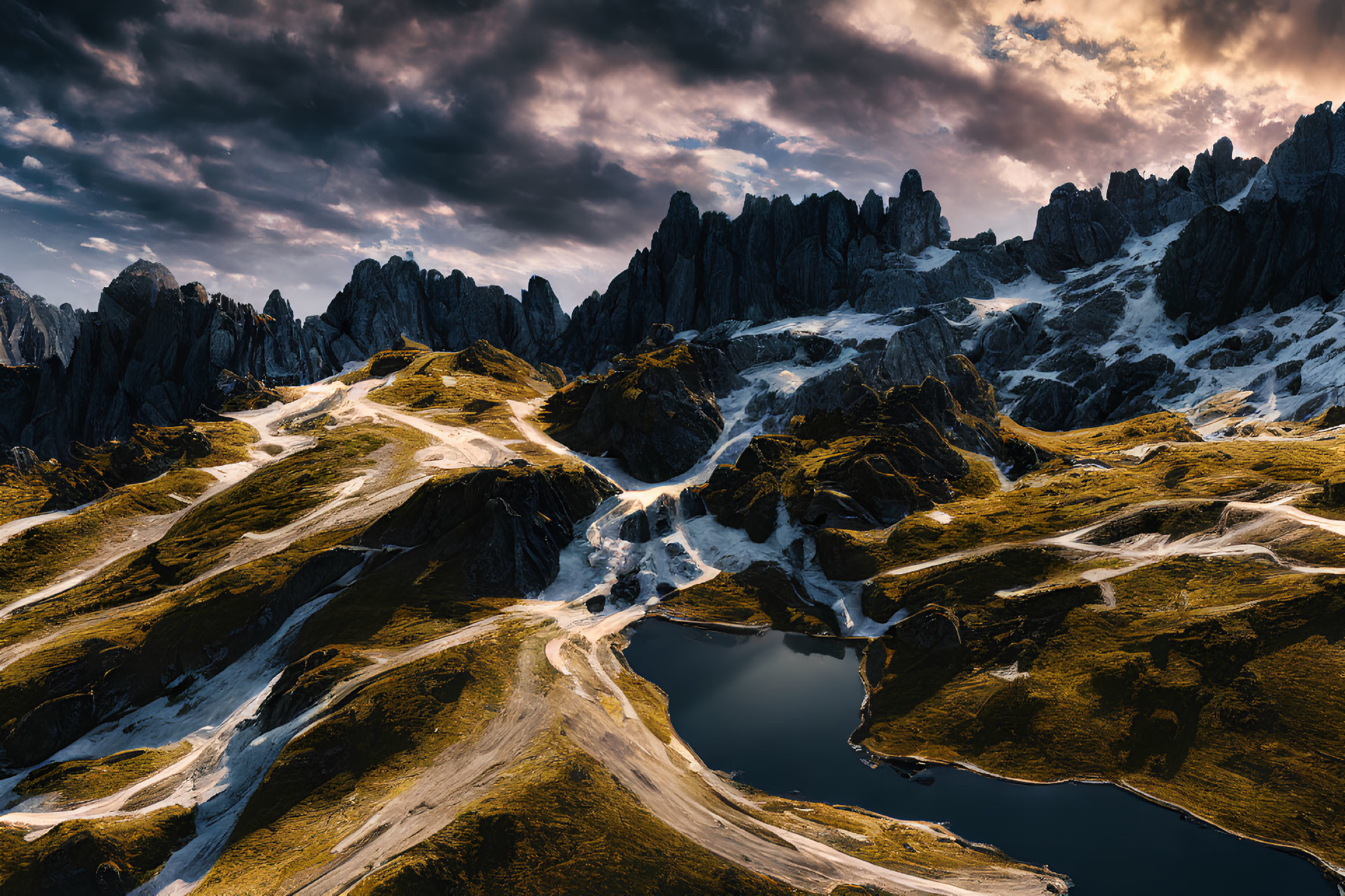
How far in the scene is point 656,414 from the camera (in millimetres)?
139625

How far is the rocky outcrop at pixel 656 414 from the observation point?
445 ft

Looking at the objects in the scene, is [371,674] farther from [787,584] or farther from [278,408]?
[278,408]

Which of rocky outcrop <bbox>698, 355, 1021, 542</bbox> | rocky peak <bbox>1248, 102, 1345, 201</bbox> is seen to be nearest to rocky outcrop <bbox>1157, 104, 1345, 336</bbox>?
rocky peak <bbox>1248, 102, 1345, 201</bbox>

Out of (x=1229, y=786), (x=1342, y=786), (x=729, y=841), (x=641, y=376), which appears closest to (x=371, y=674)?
(x=729, y=841)

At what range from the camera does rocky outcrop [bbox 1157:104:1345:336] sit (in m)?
168

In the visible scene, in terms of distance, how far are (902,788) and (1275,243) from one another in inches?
8640

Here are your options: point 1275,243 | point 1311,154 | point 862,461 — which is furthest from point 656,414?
point 1311,154

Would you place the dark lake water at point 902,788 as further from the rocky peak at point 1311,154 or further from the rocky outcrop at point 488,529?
the rocky peak at point 1311,154

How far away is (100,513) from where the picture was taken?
106938 millimetres

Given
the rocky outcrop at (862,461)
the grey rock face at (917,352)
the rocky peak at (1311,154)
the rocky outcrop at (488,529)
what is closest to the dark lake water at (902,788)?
the rocky outcrop at (488,529)

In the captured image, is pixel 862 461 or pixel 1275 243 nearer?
pixel 862 461

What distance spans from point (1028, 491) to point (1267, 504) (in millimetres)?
29034

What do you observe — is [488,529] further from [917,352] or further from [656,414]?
[917,352]

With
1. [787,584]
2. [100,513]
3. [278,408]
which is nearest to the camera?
[787,584]
